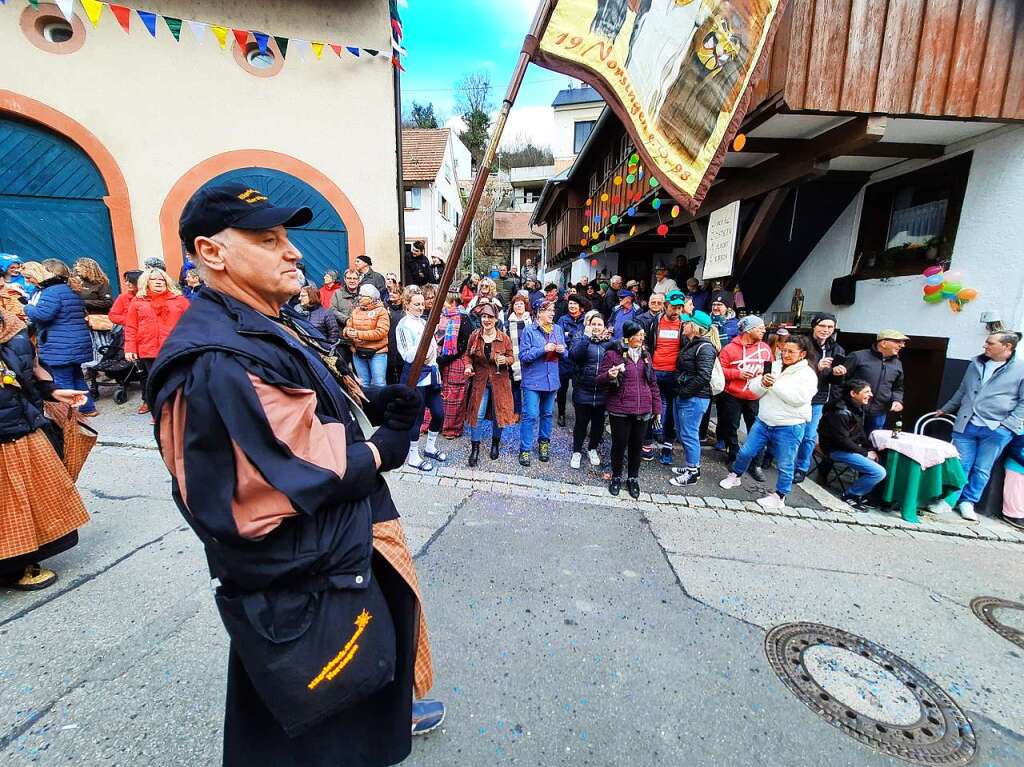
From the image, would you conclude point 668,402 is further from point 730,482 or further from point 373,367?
point 373,367

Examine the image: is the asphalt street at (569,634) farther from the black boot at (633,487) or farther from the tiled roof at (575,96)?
the tiled roof at (575,96)

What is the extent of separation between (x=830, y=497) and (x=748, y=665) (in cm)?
335

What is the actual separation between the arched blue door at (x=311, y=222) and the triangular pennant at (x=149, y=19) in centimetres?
206

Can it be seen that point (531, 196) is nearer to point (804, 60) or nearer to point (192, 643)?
point (804, 60)

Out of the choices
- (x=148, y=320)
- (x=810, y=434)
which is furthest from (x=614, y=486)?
(x=148, y=320)

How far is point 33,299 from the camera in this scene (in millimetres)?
5527

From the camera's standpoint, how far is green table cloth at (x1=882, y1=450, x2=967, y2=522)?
464cm

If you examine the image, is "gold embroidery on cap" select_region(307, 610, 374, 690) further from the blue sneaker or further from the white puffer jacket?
the white puffer jacket

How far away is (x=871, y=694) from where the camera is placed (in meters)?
2.42

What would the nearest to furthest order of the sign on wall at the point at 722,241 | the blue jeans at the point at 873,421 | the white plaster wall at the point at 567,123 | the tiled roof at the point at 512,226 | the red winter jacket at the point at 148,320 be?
the blue jeans at the point at 873,421, the red winter jacket at the point at 148,320, the sign on wall at the point at 722,241, the white plaster wall at the point at 567,123, the tiled roof at the point at 512,226

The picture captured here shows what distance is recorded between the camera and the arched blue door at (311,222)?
313 inches

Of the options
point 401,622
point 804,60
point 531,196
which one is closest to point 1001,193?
point 804,60

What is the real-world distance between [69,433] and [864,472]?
690 cm

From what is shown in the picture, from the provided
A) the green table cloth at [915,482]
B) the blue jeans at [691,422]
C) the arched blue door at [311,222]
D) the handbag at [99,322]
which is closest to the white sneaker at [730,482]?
the blue jeans at [691,422]
